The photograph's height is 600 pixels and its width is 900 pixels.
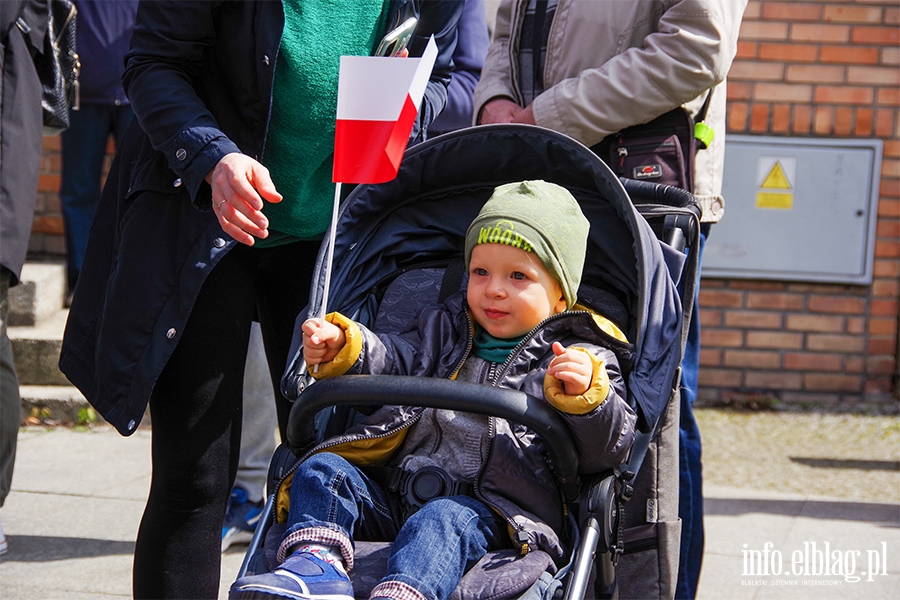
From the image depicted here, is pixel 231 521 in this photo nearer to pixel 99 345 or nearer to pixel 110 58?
pixel 99 345

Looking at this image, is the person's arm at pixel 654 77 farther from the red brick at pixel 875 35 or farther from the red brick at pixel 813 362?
the red brick at pixel 813 362

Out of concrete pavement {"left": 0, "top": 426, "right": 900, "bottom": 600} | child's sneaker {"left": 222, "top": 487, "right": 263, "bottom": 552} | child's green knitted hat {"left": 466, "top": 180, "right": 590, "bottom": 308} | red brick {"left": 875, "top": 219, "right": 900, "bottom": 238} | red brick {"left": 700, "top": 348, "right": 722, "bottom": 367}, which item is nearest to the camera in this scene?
child's green knitted hat {"left": 466, "top": 180, "right": 590, "bottom": 308}

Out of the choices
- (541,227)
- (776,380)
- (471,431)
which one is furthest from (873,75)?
(471,431)

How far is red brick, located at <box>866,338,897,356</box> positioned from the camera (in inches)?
214

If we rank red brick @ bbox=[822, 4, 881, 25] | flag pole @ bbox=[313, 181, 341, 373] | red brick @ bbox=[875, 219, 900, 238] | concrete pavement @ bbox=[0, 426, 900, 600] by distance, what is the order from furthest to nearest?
red brick @ bbox=[875, 219, 900, 238] < red brick @ bbox=[822, 4, 881, 25] < concrete pavement @ bbox=[0, 426, 900, 600] < flag pole @ bbox=[313, 181, 341, 373]

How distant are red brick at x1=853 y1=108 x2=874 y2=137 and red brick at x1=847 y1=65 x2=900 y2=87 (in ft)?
0.47

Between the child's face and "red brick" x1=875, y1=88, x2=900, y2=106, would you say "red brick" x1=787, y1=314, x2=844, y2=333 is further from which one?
the child's face

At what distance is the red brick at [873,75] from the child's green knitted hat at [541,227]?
3641 millimetres

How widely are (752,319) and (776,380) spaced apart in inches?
14.0

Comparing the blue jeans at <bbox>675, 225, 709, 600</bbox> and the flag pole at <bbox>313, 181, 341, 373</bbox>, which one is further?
the blue jeans at <bbox>675, 225, 709, 600</bbox>

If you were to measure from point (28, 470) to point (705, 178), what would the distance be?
10.0 ft

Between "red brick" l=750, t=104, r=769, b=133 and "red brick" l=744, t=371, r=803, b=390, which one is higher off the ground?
"red brick" l=750, t=104, r=769, b=133

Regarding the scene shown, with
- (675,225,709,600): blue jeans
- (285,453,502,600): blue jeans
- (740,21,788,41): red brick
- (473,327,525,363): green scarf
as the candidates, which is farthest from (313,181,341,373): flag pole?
(740,21,788,41): red brick

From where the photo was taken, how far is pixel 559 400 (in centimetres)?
187
